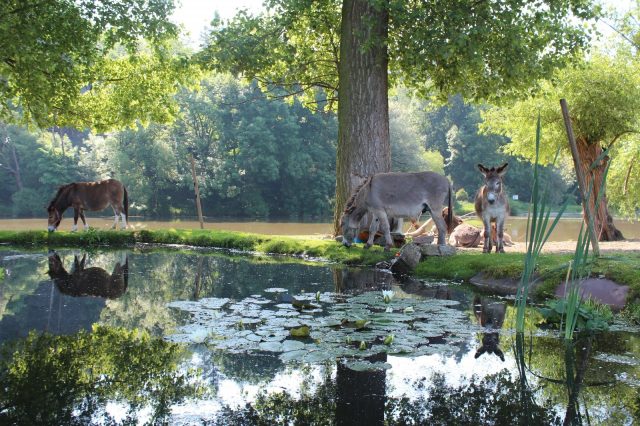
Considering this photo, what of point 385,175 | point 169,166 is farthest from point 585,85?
point 169,166

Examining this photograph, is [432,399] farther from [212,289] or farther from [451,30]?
[451,30]

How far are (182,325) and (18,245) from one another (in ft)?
42.5

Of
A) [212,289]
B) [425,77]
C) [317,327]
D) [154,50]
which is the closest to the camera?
[317,327]

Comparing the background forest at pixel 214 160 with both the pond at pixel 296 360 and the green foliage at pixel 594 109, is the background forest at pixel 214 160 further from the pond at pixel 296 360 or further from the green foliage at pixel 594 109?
the pond at pixel 296 360

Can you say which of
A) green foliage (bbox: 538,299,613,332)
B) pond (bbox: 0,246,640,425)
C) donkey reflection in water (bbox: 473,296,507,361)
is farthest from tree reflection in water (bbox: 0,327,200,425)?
green foliage (bbox: 538,299,613,332)

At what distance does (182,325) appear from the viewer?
23.4 feet

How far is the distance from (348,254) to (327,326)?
6.61 m

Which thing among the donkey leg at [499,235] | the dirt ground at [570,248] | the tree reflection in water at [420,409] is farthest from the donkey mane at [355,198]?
the tree reflection in water at [420,409]

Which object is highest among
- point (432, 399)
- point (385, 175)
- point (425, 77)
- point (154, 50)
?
point (154, 50)

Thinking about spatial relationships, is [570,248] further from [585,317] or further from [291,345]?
[291,345]

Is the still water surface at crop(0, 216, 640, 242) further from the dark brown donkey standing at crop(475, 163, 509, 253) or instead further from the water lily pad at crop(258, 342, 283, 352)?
the water lily pad at crop(258, 342, 283, 352)

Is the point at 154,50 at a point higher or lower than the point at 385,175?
higher

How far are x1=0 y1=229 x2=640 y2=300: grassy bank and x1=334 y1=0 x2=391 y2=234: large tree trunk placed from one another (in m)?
2.20

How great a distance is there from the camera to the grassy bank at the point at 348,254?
954 cm
